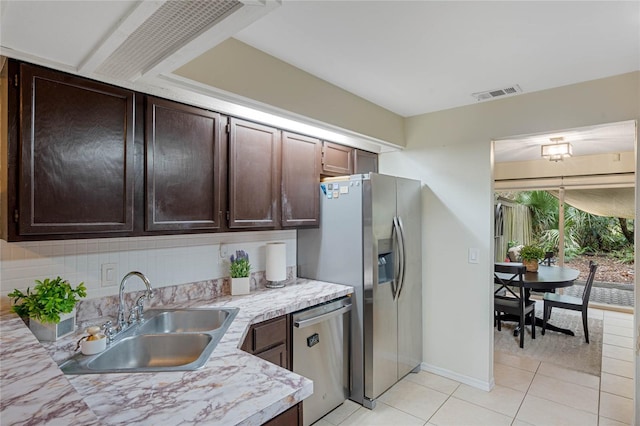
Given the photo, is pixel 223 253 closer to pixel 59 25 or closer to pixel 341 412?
pixel 341 412

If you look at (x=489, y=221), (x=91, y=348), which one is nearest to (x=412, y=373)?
(x=489, y=221)

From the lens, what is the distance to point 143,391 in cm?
117

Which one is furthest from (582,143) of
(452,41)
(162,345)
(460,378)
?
(162,345)

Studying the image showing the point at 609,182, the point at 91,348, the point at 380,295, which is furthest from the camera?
the point at 609,182

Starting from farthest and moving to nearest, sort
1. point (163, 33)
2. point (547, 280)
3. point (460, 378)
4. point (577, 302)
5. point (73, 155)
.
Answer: point (577, 302) < point (547, 280) < point (460, 378) < point (73, 155) < point (163, 33)

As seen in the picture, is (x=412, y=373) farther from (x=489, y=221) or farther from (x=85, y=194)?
(x=85, y=194)

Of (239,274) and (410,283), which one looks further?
(410,283)

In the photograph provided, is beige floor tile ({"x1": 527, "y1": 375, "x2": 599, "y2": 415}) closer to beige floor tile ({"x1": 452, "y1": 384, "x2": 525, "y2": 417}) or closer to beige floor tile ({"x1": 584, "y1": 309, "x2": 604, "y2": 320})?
beige floor tile ({"x1": 452, "y1": 384, "x2": 525, "y2": 417})

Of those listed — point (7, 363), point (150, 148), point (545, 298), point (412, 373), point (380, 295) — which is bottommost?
point (412, 373)

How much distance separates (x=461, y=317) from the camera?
126 inches

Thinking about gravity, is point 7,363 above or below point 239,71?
below

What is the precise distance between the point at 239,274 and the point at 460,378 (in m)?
2.30

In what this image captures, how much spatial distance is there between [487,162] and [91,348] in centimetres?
317

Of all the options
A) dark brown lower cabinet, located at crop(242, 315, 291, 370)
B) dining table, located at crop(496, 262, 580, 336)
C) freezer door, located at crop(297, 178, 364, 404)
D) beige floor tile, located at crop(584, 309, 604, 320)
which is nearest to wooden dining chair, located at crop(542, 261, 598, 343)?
dining table, located at crop(496, 262, 580, 336)
